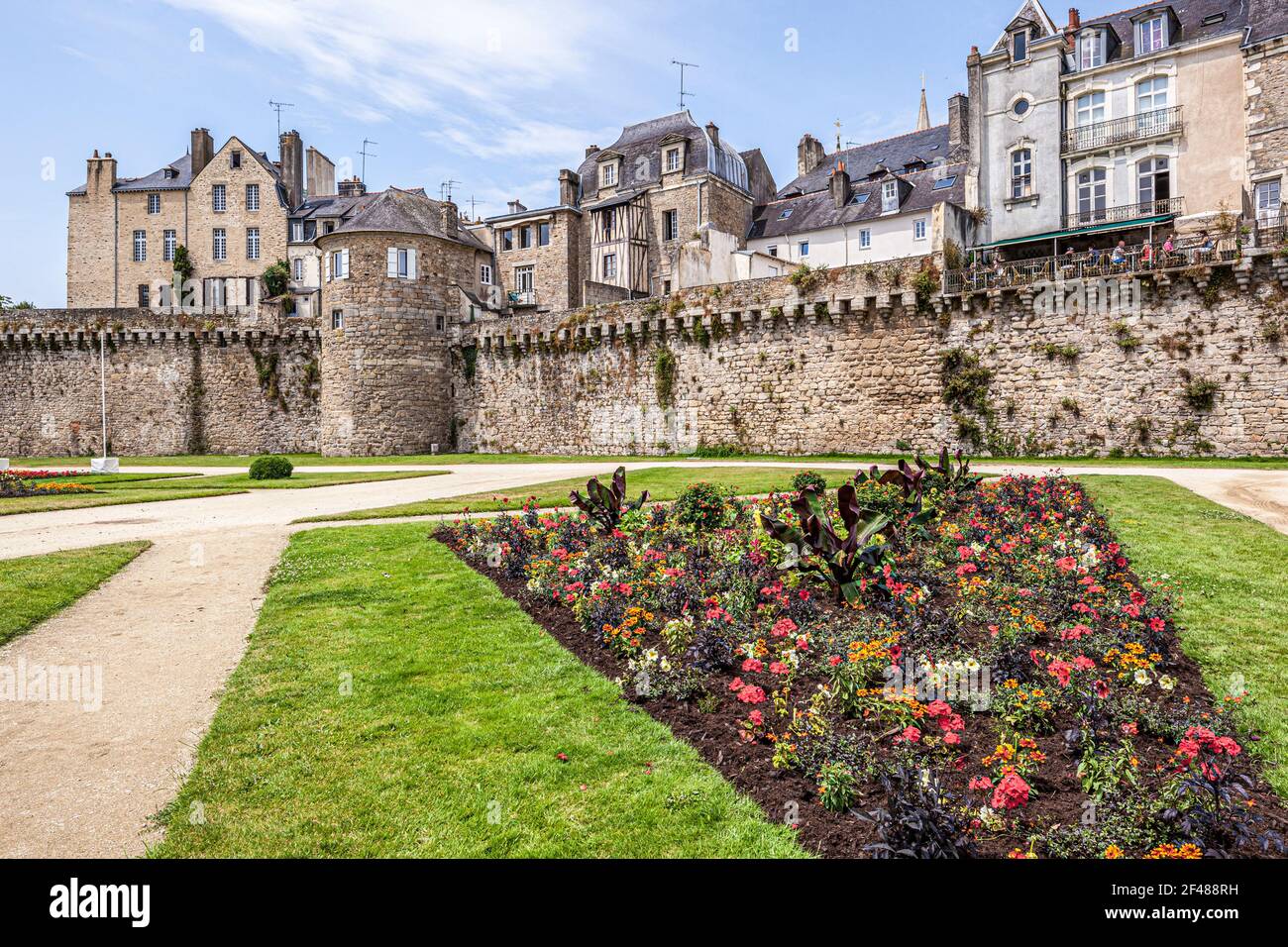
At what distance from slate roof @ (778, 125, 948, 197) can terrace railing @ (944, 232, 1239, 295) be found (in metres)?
21.6

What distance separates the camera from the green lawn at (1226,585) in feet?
15.1

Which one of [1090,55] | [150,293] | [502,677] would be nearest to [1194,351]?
[1090,55]

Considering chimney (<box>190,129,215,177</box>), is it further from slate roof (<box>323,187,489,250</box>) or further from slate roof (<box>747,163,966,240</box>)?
slate roof (<box>747,163,966,240</box>)

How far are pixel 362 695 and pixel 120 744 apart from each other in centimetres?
131

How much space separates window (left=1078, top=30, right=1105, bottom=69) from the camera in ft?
105

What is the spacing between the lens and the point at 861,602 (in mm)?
6531

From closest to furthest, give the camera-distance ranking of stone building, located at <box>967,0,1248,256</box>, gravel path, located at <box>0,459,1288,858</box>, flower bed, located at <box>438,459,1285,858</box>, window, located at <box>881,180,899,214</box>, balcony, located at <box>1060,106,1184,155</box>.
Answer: flower bed, located at <box>438,459,1285,858</box>
gravel path, located at <box>0,459,1288,858</box>
stone building, located at <box>967,0,1248,256</box>
balcony, located at <box>1060,106,1184,155</box>
window, located at <box>881,180,899,214</box>

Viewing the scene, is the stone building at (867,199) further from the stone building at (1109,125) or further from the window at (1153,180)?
the window at (1153,180)

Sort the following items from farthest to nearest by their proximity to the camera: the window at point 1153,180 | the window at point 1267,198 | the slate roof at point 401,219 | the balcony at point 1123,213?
the slate roof at point 401,219 < the window at point 1153,180 < the balcony at point 1123,213 < the window at point 1267,198

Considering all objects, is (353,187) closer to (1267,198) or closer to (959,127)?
(959,127)

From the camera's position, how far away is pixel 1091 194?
105 feet

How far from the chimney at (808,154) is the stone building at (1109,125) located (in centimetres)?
1737

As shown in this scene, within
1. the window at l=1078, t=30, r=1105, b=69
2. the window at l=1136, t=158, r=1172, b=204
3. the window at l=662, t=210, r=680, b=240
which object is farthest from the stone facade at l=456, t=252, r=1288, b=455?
the window at l=662, t=210, r=680, b=240

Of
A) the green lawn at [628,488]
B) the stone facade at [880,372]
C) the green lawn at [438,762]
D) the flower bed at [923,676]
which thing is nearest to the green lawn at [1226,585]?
the flower bed at [923,676]
